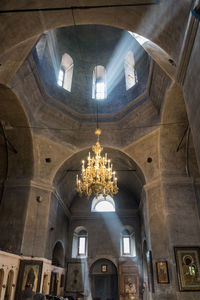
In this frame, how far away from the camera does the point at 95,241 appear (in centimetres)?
1480

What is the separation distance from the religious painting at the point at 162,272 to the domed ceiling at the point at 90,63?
677 centimetres

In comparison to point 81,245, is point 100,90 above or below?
above

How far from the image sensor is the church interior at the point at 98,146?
5.48 metres

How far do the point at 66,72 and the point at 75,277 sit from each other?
470 inches

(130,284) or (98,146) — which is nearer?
(98,146)

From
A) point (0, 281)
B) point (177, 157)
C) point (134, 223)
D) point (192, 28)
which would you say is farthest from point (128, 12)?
point (134, 223)

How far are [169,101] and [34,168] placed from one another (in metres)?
6.41

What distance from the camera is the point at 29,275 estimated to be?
344 inches

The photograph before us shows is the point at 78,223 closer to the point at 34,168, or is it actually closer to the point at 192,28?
the point at 34,168

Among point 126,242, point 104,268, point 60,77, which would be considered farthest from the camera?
point 126,242

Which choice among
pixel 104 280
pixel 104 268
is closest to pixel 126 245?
pixel 104 268

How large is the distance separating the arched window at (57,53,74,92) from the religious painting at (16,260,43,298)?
840cm

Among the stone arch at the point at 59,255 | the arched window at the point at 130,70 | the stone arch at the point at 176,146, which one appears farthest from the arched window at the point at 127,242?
the arched window at the point at 130,70

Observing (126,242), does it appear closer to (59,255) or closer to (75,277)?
(75,277)
